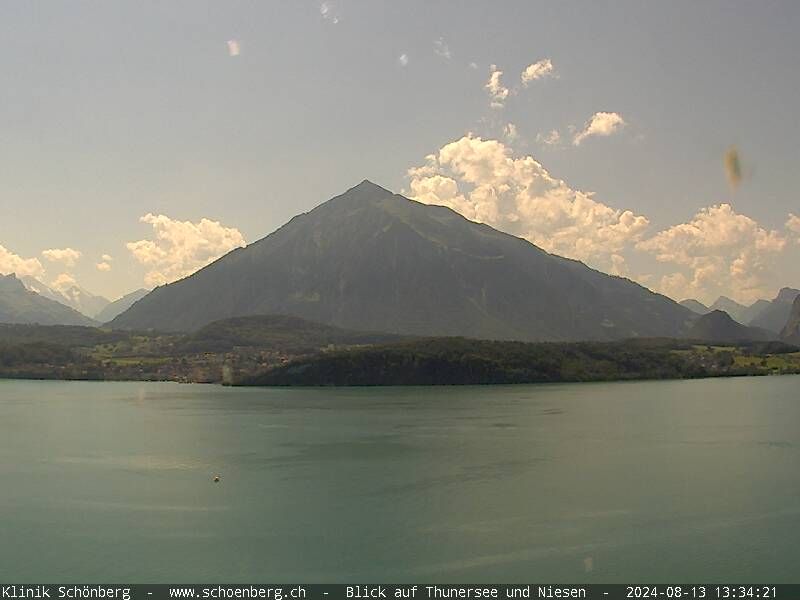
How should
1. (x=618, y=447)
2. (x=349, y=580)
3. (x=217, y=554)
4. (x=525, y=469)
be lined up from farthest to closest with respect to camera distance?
(x=618, y=447) → (x=525, y=469) → (x=217, y=554) → (x=349, y=580)

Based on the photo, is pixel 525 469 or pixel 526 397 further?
pixel 526 397

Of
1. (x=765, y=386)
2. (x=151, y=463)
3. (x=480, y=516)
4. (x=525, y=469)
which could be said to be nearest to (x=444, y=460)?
(x=525, y=469)

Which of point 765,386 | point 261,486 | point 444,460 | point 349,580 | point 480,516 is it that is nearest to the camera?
point 349,580

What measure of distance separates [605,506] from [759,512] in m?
8.60

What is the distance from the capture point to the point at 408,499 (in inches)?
1863

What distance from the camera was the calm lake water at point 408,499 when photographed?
33750mm

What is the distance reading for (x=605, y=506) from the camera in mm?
44625

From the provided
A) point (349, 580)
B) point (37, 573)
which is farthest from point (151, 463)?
point (349, 580)

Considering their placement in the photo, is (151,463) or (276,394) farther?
(276,394)

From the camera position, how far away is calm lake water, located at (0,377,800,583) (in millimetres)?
33750

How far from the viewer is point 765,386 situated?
155500mm

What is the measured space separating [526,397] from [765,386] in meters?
56.5

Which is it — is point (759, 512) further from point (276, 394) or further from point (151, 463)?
point (276, 394)

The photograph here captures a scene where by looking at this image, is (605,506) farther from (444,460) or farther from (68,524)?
(68,524)
